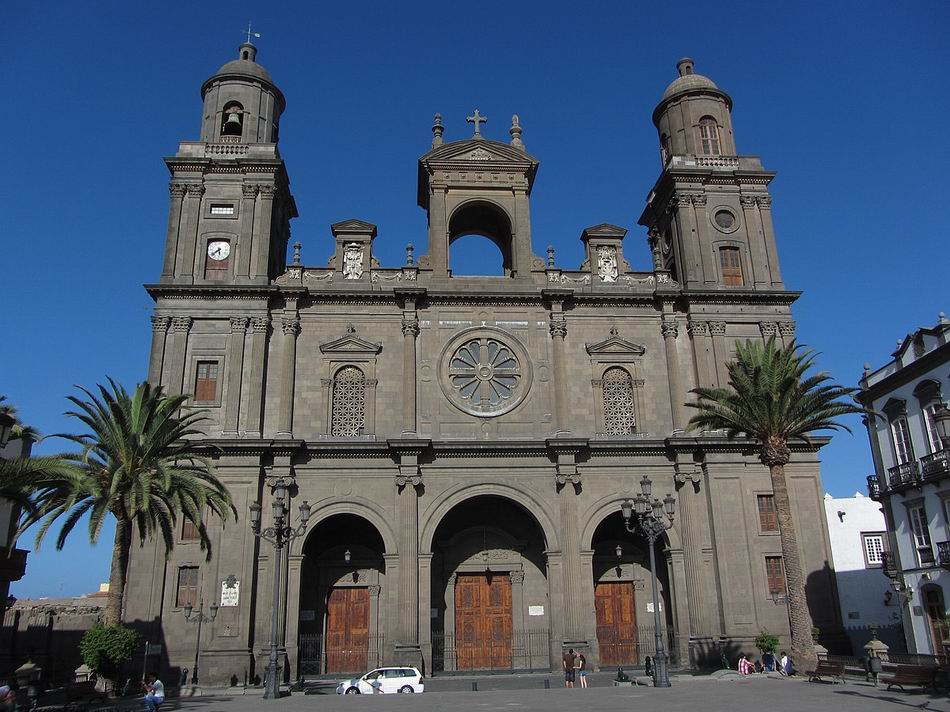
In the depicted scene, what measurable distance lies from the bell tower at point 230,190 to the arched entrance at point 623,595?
1875 centimetres

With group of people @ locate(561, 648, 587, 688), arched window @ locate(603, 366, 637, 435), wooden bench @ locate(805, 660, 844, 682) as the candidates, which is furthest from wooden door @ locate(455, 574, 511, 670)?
wooden bench @ locate(805, 660, 844, 682)

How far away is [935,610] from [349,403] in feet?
84.8

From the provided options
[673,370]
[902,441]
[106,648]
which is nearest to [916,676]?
[673,370]

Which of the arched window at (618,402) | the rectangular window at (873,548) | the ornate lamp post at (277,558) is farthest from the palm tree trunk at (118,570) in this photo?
the rectangular window at (873,548)

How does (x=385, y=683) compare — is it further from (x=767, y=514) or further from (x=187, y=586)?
(x=767, y=514)

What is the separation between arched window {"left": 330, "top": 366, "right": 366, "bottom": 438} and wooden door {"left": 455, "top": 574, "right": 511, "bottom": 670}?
781cm

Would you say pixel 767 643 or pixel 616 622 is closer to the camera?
pixel 767 643

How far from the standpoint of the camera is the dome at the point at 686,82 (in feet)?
134

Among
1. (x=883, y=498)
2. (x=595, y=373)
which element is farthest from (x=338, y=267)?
(x=883, y=498)

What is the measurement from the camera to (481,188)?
3806cm

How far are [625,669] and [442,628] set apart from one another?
7.56m

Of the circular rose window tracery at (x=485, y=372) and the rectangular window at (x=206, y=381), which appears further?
the circular rose window tracery at (x=485, y=372)

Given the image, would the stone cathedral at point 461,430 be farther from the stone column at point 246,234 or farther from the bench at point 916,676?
the bench at point 916,676

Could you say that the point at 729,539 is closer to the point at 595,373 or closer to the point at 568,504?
the point at 568,504
